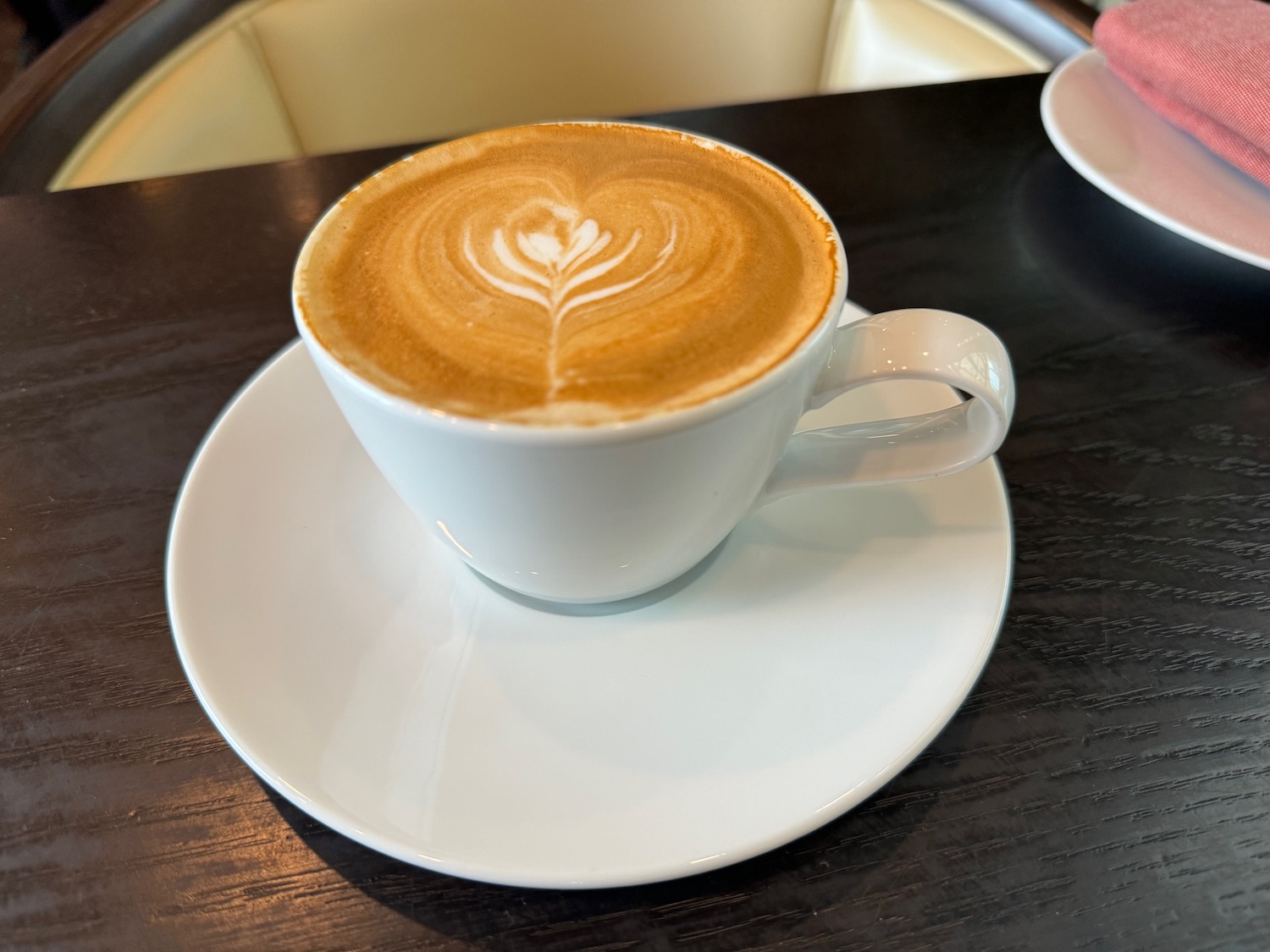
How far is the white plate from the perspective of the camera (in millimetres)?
784

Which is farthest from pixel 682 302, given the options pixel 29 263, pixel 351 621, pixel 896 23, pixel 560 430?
pixel 896 23

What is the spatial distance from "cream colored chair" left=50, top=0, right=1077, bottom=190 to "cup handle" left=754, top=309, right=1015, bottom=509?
0.85 m

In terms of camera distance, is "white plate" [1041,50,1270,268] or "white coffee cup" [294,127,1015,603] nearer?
"white coffee cup" [294,127,1015,603]

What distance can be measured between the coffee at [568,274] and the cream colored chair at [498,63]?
669 millimetres

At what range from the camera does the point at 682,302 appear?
0.48 meters

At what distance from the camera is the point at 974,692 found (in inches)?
20.1

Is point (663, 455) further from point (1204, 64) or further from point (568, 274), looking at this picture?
point (1204, 64)

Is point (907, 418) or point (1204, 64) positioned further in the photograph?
point (1204, 64)

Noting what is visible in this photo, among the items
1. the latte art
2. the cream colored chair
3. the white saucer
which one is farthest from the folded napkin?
the latte art

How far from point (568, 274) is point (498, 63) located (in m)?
1.05

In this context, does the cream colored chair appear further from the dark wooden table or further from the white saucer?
the white saucer

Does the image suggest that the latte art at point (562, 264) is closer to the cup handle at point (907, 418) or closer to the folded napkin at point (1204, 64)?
the cup handle at point (907, 418)

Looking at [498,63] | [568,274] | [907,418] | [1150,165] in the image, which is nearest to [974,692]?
[907,418]

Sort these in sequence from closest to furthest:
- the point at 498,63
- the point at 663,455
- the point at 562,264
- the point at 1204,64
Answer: the point at 663,455
the point at 562,264
the point at 1204,64
the point at 498,63
